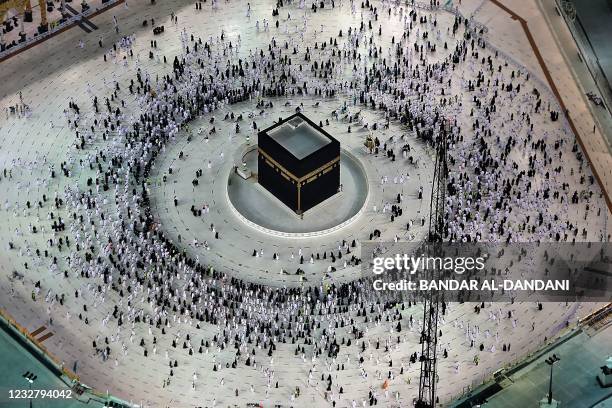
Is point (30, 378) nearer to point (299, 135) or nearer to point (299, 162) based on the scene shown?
point (299, 162)

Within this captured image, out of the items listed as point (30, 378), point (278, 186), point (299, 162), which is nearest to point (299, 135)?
point (299, 162)

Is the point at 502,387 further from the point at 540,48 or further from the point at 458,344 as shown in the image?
the point at 540,48

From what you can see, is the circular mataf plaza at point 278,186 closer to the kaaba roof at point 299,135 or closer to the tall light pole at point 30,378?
the kaaba roof at point 299,135

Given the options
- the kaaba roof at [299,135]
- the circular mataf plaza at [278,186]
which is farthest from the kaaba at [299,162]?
the circular mataf plaza at [278,186]

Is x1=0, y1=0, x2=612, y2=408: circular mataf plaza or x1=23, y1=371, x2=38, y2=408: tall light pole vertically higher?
x1=0, y1=0, x2=612, y2=408: circular mataf plaza

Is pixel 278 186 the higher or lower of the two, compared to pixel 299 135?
lower

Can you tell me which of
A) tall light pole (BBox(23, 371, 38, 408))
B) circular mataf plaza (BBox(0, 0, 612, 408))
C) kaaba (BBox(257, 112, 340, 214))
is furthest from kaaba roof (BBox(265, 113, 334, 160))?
tall light pole (BBox(23, 371, 38, 408))

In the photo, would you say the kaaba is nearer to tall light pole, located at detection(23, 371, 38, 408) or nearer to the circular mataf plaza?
the circular mataf plaza

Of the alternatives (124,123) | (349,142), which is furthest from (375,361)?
(124,123)
